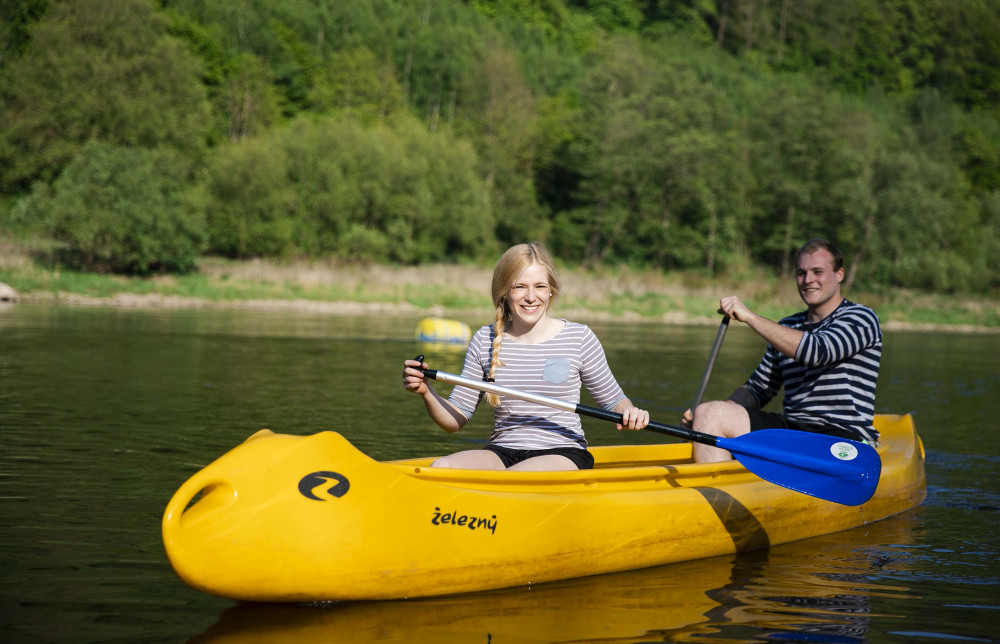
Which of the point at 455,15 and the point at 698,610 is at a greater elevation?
the point at 455,15

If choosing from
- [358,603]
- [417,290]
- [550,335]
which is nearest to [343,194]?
[417,290]

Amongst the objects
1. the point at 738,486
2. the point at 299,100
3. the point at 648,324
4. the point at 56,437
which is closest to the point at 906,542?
the point at 738,486

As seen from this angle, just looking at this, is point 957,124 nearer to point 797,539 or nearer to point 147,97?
point 147,97

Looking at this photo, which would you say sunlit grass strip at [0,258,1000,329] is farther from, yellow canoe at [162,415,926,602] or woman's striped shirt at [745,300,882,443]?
yellow canoe at [162,415,926,602]

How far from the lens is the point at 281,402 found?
30.0 feet

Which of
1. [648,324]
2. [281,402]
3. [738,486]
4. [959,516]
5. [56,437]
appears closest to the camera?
[738,486]

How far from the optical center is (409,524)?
3.60 m

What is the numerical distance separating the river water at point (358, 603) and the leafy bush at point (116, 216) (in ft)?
65.3

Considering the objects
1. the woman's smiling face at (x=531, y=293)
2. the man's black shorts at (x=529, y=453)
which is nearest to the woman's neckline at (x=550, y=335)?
the woman's smiling face at (x=531, y=293)

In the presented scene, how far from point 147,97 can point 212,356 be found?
2812 cm

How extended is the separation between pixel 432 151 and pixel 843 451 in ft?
133

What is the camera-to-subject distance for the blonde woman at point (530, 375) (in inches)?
158

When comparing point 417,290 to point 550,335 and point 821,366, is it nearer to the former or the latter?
point 821,366

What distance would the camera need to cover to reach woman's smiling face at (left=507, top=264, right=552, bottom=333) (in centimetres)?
401
